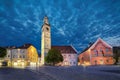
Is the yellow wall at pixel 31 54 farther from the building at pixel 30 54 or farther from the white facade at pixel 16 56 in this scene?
the white facade at pixel 16 56

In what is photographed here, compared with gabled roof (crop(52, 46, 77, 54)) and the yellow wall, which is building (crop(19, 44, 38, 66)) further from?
gabled roof (crop(52, 46, 77, 54))

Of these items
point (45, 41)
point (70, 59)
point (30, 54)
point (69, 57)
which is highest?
point (45, 41)

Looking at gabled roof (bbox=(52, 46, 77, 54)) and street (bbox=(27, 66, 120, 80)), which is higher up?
gabled roof (bbox=(52, 46, 77, 54))

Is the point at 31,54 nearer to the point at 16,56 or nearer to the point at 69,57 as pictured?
the point at 16,56

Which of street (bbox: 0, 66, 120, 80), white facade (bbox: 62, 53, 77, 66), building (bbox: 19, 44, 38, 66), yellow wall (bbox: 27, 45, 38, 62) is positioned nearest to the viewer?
street (bbox: 0, 66, 120, 80)

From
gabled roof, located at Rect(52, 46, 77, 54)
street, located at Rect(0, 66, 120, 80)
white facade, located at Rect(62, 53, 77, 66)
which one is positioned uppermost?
gabled roof, located at Rect(52, 46, 77, 54)

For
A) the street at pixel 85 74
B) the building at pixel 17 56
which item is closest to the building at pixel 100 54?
the building at pixel 17 56

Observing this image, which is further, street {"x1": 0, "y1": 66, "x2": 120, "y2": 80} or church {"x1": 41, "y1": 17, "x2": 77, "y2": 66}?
church {"x1": 41, "y1": 17, "x2": 77, "y2": 66}

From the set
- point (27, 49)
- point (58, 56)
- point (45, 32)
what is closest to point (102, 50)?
point (58, 56)

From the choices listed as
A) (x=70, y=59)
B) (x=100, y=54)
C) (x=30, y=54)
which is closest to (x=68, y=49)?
(x=70, y=59)

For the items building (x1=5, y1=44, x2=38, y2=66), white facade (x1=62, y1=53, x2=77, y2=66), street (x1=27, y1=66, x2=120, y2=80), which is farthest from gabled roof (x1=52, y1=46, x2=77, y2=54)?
street (x1=27, y1=66, x2=120, y2=80)

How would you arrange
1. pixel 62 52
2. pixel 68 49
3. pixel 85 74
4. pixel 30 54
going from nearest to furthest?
pixel 85 74 → pixel 62 52 → pixel 68 49 → pixel 30 54

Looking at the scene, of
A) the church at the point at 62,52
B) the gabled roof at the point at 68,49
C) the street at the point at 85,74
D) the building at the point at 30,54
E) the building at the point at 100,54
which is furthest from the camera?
the building at the point at 30,54

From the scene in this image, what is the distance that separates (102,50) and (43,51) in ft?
127
